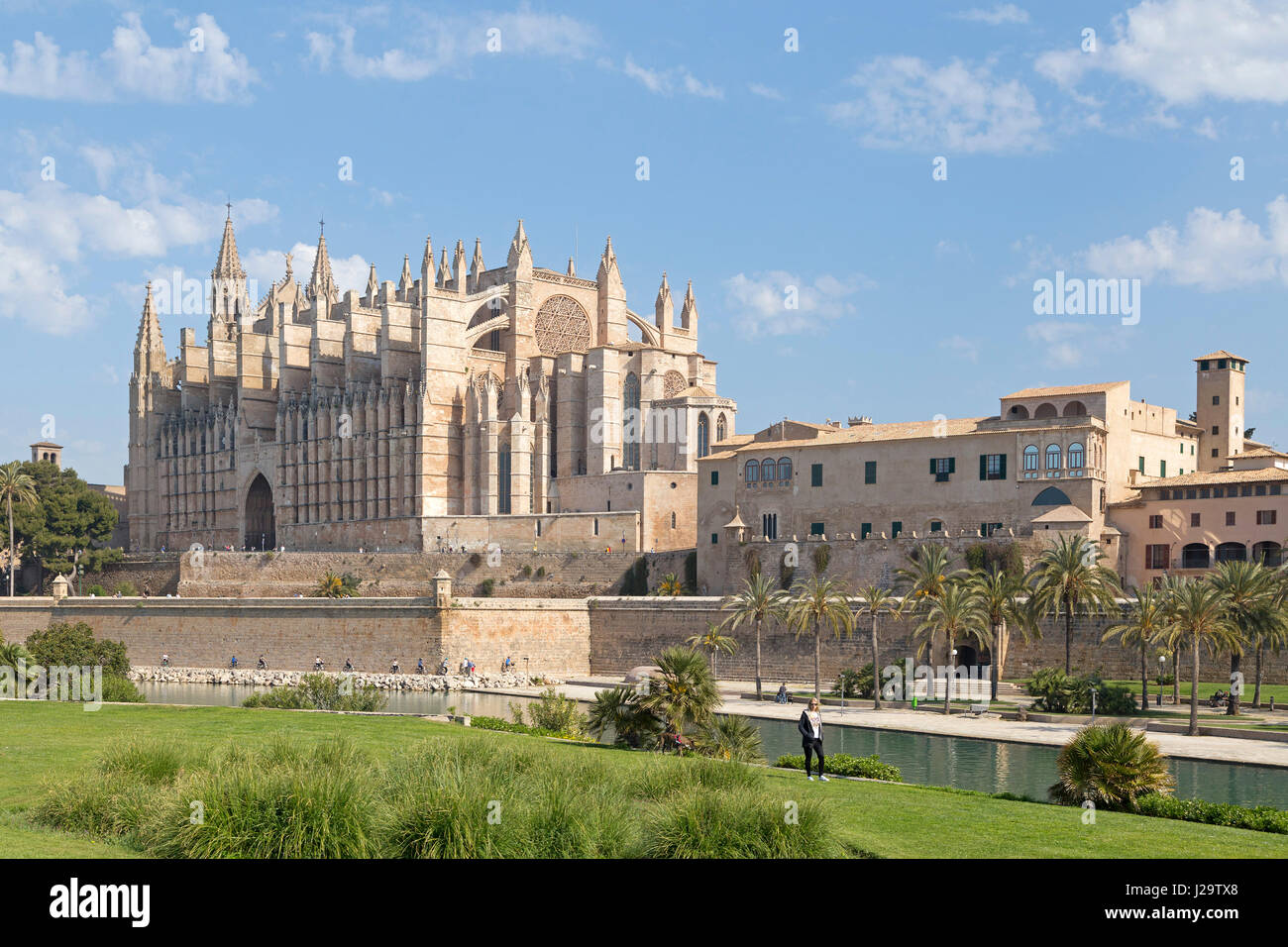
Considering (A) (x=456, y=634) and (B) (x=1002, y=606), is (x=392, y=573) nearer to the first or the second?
(A) (x=456, y=634)

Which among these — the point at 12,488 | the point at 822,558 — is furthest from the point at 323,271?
the point at 822,558

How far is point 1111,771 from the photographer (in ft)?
65.5

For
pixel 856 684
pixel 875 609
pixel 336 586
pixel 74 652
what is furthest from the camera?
pixel 336 586

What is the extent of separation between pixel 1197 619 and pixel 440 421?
153 ft

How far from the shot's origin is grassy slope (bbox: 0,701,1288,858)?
49.2 feet

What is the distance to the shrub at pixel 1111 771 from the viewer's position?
1983 centimetres

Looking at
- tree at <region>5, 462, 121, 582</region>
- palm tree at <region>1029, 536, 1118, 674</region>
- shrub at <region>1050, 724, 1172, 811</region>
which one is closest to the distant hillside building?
palm tree at <region>1029, 536, 1118, 674</region>

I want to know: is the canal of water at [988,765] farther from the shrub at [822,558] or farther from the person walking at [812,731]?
the shrub at [822,558]

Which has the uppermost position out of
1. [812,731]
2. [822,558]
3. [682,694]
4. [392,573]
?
[822,558]

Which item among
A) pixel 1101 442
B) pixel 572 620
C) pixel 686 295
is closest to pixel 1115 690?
pixel 1101 442

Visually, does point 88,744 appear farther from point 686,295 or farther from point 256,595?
point 686,295

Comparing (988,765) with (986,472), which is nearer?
(988,765)
